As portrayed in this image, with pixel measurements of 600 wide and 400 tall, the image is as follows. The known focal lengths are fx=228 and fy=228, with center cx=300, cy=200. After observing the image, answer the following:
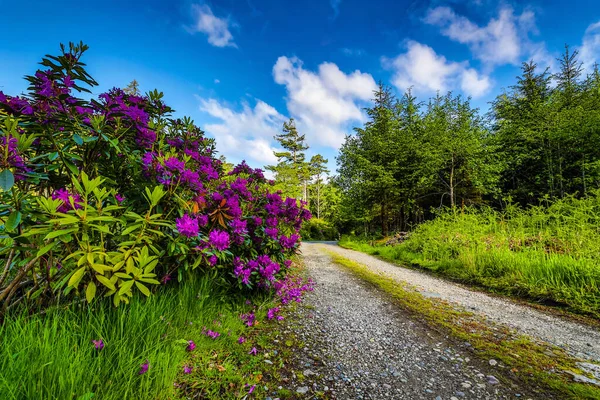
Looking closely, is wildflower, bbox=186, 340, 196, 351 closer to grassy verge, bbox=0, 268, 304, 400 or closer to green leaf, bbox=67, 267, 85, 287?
grassy verge, bbox=0, 268, 304, 400

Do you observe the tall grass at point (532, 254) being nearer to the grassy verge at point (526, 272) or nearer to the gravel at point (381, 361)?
the grassy verge at point (526, 272)

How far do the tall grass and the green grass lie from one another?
4.11 m

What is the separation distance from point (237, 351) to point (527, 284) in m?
4.35

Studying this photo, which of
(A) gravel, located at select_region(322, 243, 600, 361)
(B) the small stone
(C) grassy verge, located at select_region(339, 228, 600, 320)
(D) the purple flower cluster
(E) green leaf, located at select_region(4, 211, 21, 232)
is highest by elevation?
(D) the purple flower cluster

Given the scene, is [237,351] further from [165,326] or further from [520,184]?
[520,184]

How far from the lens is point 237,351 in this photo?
5.96 feet

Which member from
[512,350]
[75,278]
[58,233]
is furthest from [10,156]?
[512,350]

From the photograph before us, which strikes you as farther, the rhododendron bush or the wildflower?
the wildflower

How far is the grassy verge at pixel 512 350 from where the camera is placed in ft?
4.91

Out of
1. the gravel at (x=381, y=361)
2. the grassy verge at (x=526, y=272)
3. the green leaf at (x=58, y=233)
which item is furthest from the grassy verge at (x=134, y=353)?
the grassy verge at (x=526, y=272)

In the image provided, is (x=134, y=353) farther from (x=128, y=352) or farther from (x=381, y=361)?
(x=381, y=361)

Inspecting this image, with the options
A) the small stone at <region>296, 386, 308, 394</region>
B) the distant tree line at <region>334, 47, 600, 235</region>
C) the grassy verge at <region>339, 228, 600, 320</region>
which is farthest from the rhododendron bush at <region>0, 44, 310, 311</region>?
the distant tree line at <region>334, 47, 600, 235</region>

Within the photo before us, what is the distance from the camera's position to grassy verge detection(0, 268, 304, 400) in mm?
1046

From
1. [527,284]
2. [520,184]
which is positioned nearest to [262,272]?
[527,284]
